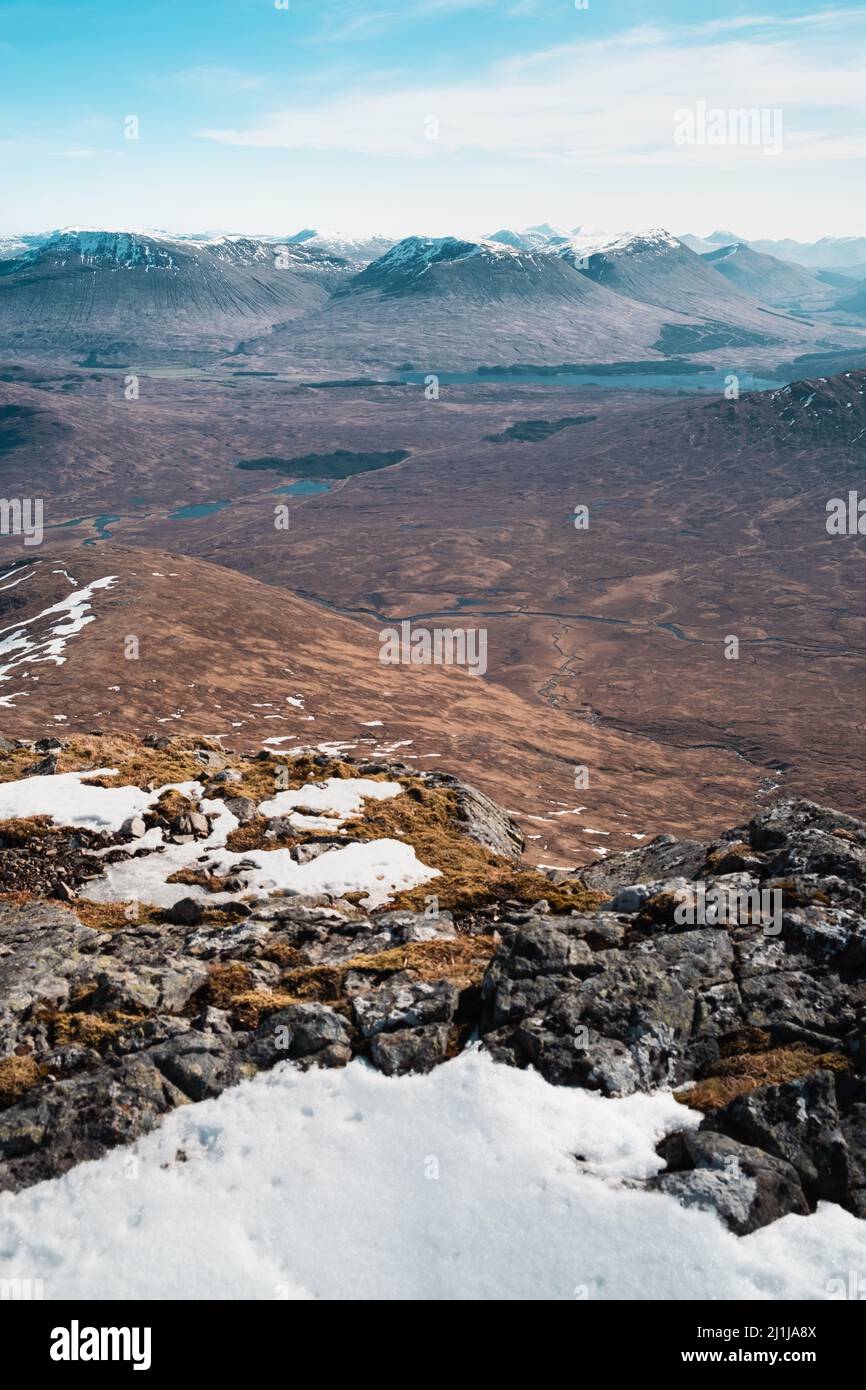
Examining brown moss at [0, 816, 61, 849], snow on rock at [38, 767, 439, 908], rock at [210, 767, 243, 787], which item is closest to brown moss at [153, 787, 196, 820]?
snow on rock at [38, 767, 439, 908]

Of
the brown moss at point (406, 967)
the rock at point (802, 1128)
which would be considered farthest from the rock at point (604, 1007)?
the rock at point (802, 1128)

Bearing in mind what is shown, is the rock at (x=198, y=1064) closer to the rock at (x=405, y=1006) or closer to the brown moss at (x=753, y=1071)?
the rock at (x=405, y=1006)

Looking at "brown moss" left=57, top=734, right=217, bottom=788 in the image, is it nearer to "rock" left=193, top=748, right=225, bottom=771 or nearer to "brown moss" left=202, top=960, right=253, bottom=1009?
A: "rock" left=193, top=748, right=225, bottom=771

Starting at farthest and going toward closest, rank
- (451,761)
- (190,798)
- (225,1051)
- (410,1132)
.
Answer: (451,761) → (190,798) → (225,1051) → (410,1132)
